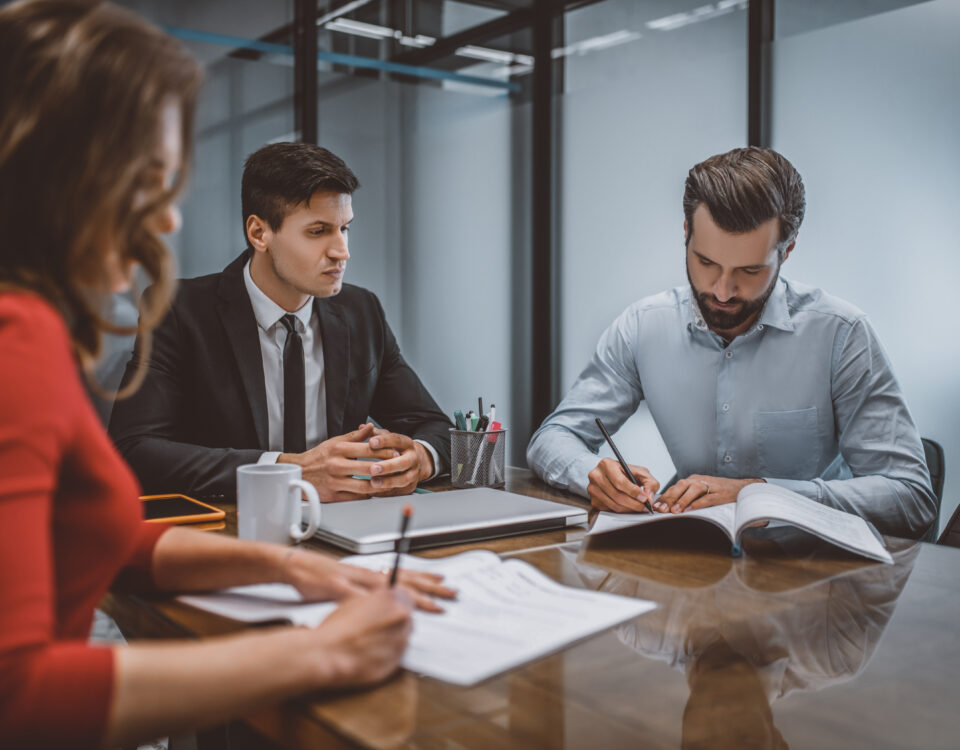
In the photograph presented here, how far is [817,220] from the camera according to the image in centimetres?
296

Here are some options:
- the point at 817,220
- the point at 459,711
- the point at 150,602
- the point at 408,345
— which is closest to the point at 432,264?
the point at 408,345

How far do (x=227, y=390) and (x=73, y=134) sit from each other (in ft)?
4.22

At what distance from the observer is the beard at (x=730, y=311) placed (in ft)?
6.18

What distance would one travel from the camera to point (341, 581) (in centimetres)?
87

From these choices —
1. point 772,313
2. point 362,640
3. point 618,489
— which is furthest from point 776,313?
point 362,640

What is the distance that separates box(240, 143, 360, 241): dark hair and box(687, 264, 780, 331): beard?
87 centimetres

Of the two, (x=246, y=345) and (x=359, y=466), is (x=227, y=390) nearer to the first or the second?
(x=246, y=345)

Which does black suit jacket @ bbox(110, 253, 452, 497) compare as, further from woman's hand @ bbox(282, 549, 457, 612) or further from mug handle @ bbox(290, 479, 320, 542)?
woman's hand @ bbox(282, 549, 457, 612)

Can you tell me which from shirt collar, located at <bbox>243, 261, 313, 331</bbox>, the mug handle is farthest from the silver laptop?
shirt collar, located at <bbox>243, 261, 313, 331</bbox>

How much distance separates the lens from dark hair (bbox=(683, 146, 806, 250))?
177 centimetres

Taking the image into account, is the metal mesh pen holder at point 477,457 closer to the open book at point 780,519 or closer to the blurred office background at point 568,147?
the open book at point 780,519

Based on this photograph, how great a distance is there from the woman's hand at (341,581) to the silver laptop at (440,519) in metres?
0.22

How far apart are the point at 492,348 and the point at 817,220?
5.69ft

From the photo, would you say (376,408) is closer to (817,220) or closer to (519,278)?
(817,220)
